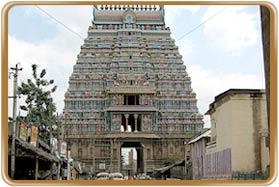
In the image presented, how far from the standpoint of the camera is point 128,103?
35562 mm

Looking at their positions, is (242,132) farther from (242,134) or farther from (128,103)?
A: (128,103)

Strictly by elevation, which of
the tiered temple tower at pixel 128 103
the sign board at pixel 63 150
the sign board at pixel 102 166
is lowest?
the sign board at pixel 102 166

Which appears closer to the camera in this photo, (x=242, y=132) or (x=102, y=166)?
(x=242, y=132)

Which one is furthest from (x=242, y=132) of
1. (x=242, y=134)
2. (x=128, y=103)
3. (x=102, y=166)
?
(x=128, y=103)

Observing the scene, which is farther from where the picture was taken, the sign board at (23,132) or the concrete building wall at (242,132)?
the concrete building wall at (242,132)

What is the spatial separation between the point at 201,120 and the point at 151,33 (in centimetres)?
858

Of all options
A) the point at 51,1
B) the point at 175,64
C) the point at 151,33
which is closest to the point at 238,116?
the point at 51,1

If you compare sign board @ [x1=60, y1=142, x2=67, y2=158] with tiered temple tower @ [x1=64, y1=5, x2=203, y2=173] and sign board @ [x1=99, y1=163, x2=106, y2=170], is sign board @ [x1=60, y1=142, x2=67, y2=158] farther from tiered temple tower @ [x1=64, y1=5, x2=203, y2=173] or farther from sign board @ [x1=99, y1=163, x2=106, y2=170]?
tiered temple tower @ [x1=64, y1=5, x2=203, y2=173]

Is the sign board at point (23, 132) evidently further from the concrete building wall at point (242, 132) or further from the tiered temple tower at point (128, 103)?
the tiered temple tower at point (128, 103)

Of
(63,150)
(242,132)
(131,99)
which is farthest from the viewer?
(131,99)

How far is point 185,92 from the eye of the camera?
3525cm

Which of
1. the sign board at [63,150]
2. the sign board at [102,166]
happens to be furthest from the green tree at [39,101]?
the sign board at [102,166]

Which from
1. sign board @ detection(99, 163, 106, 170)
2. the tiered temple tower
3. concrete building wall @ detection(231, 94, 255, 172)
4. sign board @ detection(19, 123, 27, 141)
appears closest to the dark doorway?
the tiered temple tower

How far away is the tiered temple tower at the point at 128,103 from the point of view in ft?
111
